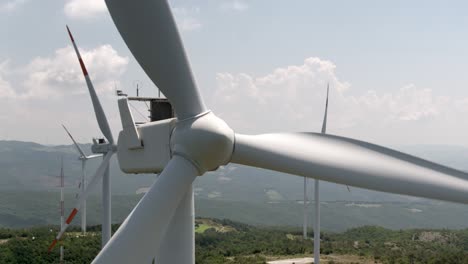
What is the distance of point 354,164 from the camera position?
1476 centimetres

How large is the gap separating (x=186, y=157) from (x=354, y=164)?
187 inches

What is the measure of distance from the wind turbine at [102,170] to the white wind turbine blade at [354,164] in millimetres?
14727

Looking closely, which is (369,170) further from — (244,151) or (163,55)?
(163,55)

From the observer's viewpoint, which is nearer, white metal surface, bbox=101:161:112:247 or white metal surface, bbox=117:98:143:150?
white metal surface, bbox=117:98:143:150

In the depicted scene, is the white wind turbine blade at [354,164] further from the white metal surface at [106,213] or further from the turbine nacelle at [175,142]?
the white metal surface at [106,213]

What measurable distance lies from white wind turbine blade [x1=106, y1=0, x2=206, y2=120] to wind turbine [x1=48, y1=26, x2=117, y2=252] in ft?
45.3

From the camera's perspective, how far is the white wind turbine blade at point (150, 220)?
1191 centimetres

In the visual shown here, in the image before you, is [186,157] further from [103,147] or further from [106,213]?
Result: [103,147]

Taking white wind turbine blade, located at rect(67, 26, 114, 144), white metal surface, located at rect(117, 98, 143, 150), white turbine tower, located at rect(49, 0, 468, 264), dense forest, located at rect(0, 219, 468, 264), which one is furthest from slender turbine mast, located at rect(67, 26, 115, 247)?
dense forest, located at rect(0, 219, 468, 264)

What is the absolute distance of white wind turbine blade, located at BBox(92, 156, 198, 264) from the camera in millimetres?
11914

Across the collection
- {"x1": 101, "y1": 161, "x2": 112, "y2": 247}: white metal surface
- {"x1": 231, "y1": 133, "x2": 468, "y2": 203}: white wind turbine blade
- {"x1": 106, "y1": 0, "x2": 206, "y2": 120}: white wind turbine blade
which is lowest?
{"x1": 101, "y1": 161, "x2": 112, "y2": 247}: white metal surface

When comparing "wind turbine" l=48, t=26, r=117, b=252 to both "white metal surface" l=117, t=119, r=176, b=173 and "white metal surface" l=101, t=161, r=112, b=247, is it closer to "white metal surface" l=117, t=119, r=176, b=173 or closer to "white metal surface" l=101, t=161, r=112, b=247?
"white metal surface" l=101, t=161, r=112, b=247

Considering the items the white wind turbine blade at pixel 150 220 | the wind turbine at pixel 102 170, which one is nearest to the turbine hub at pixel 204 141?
the white wind turbine blade at pixel 150 220

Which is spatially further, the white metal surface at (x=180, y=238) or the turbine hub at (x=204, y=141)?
the white metal surface at (x=180, y=238)
